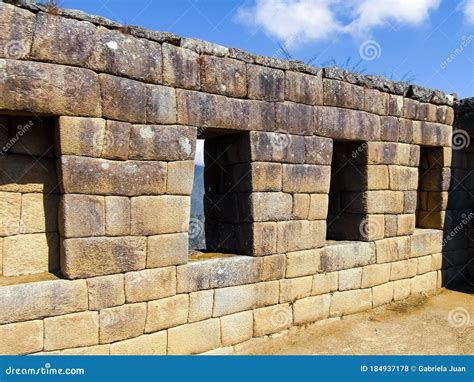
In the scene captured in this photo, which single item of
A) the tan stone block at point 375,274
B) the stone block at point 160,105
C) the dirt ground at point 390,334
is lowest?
the dirt ground at point 390,334

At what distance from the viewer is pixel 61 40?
4367 millimetres

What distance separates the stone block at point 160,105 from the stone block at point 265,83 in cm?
109

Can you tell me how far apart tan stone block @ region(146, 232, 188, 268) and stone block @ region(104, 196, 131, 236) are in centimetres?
34

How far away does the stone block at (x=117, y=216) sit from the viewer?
15.3ft

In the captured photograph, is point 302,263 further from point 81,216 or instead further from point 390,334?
point 81,216

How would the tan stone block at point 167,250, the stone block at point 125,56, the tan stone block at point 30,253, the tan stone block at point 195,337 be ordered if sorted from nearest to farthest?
the tan stone block at point 30,253
the stone block at point 125,56
the tan stone block at point 167,250
the tan stone block at point 195,337

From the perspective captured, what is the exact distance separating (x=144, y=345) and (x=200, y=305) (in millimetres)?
Result: 777

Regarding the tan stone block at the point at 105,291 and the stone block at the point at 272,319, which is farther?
the stone block at the point at 272,319

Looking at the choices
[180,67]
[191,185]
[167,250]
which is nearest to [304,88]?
[180,67]

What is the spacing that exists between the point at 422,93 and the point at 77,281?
6392 mm

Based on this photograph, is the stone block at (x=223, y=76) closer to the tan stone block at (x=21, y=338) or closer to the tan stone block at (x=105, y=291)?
the tan stone block at (x=105, y=291)

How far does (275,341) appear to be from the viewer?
582 centimetres

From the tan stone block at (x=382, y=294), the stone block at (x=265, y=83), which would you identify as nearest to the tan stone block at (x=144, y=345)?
the stone block at (x=265, y=83)

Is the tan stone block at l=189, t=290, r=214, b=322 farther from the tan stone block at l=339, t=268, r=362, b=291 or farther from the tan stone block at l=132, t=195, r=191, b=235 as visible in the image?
the tan stone block at l=339, t=268, r=362, b=291
